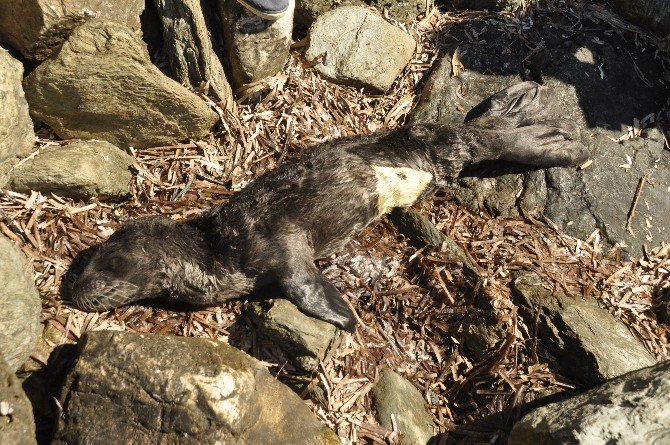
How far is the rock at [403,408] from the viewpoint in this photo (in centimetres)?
422

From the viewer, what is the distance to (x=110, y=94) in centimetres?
486

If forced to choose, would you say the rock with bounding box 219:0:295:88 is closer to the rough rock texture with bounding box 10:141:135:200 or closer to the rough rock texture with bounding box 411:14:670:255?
the rough rock texture with bounding box 10:141:135:200

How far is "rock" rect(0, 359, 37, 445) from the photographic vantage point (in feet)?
10.3

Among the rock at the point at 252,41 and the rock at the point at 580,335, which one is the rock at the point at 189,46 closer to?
the rock at the point at 252,41

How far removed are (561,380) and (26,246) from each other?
4.07m

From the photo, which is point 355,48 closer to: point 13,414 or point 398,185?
point 398,185

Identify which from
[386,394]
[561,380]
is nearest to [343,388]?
[386,394]

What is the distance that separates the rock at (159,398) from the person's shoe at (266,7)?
2732mm

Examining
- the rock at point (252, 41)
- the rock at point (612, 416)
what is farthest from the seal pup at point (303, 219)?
the rock at point (612, 416)

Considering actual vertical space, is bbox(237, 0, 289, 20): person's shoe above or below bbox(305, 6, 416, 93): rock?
above

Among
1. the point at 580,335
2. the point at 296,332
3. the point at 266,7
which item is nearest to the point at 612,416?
the point at 580,335

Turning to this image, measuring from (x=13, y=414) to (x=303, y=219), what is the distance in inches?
97.6

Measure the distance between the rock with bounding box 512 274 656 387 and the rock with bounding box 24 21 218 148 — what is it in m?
3.14

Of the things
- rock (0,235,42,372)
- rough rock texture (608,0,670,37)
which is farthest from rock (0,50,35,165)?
rough rock texture (608,0,670,37)
